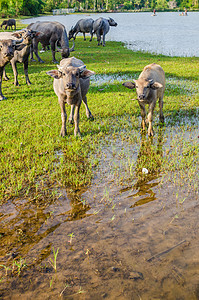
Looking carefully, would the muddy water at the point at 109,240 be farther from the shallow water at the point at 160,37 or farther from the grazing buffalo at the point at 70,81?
the shallow water at the point at 160,37

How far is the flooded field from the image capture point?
2900 mm

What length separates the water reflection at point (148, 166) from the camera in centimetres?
455

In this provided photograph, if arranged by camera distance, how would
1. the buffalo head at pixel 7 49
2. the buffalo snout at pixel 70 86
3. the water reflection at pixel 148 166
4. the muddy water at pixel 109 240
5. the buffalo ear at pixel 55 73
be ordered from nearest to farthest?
1. the muddy water at pixel 109 240
2. the water reflection at pixel 148 166
3. the buffalo snout at pixel 70 86
4. the buffalo ear at pixel 55 73
5. the buffalo head at pixel 7 49

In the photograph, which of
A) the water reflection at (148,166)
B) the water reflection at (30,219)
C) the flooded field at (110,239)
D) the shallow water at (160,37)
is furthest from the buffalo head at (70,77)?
the shallow water at (160,37)

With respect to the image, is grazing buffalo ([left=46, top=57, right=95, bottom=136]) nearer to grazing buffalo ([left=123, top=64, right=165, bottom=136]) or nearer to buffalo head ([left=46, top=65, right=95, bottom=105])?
buffalo head ([left=46, top=65, right=95, bottom=105])

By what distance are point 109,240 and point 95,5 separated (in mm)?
133575

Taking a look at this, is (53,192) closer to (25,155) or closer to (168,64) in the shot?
(25,155)

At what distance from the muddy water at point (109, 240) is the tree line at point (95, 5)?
64346mm

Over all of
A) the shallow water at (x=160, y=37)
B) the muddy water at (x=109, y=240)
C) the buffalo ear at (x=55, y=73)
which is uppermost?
the shallow water at (x=160, y=37)

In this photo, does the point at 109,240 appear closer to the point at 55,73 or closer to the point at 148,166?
the point at 148,166

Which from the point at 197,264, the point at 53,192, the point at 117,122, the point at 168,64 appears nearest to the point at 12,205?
the point at 53,192

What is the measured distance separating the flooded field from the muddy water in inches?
0.4

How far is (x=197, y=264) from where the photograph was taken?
3.13 m

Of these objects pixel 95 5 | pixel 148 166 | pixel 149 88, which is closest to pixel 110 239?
pixel 148 166
